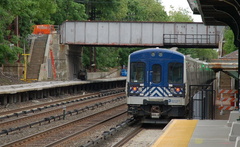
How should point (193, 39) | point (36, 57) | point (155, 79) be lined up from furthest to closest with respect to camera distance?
point (36, 57), point (193, 39), point (155, 79)

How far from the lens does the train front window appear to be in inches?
742

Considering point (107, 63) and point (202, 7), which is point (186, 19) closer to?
point (107, 63)

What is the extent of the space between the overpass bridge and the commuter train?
24224mm

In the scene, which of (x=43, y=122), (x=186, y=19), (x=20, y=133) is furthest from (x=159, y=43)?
(x=186, y=19)

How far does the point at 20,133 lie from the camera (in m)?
16.8

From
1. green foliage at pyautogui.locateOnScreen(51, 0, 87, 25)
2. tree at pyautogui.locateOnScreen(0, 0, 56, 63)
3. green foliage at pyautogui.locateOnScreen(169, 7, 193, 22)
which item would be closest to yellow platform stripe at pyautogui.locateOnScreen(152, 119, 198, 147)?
tree at pyautogui.locateOnScreen(0, 0, 56, 63)

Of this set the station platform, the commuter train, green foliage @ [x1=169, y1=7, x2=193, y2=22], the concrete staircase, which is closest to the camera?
the station platform

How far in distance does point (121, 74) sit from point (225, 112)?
49.2 metres

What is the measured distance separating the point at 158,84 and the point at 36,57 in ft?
90.3

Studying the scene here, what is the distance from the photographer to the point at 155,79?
18.7 metres

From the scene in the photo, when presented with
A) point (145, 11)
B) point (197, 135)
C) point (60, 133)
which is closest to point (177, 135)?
point (197, 135)

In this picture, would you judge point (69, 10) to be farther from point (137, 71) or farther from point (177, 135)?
point (177, 135)

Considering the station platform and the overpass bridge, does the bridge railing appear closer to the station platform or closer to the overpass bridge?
the overpass bridge

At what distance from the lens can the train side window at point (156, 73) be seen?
1862cm
